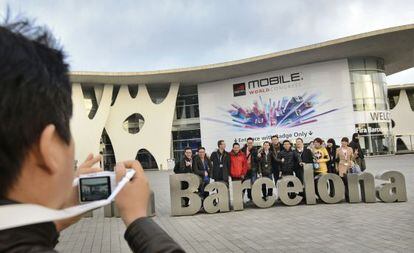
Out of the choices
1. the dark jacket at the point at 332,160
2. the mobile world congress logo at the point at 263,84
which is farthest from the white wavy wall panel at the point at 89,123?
the dark jacket at the point at 332,160

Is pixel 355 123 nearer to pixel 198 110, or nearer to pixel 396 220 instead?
pixel 198 110

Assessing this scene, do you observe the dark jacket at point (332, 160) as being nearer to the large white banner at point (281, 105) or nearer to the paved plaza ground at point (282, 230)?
the paved plaza ground at point (282, 230)

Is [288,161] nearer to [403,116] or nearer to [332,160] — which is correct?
[332,160]

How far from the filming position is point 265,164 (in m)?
11.1

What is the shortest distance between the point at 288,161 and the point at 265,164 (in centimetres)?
57

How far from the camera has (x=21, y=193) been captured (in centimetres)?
79

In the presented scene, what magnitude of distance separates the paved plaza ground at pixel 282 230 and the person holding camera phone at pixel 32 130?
555cm

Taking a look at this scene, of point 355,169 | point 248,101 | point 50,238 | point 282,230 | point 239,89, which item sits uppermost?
point 239,89

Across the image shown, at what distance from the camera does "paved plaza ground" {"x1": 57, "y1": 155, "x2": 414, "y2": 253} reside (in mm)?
6223

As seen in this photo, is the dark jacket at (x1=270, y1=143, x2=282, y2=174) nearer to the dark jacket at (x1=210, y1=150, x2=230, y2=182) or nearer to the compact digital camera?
the dark jacket at (x1=210, y1=150, x2=230, y2=182)

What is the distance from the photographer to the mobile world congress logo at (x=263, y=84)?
124ft

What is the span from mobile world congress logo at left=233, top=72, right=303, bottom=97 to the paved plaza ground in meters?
28.5

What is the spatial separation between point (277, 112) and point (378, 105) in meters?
8.03

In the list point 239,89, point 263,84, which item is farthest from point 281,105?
point 239,89
